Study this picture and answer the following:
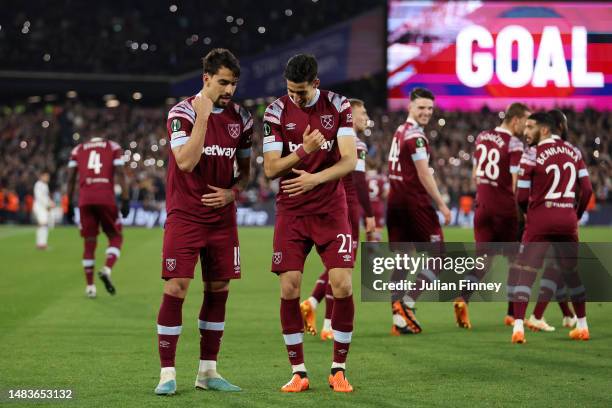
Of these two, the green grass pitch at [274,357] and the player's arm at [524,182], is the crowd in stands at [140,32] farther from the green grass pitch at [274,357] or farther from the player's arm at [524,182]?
the player's arm at [524,182]

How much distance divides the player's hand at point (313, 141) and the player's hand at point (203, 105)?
2.31 feet

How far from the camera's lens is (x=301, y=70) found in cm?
682

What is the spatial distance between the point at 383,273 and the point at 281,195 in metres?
3.22

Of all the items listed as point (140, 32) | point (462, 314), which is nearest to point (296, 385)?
point (462, 314)

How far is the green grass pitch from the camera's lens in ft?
22.2

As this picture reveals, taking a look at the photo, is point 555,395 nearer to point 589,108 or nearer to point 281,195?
point 281,195

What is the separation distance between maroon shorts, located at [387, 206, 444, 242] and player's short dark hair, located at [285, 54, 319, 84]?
13.0ft

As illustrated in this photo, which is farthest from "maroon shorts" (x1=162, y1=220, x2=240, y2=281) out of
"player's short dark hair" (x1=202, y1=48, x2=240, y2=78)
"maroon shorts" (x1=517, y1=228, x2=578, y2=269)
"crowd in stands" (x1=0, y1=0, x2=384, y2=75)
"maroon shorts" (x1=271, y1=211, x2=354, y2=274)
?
"crowd in stands" (x1=0, y1=0, x2=384, y2=75)

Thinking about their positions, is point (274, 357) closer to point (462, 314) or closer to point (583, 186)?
point (462, 314)

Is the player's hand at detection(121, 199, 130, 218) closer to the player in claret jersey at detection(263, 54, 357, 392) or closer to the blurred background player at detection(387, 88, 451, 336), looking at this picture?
the blurred background player at detection(387, 88, 451, 336)

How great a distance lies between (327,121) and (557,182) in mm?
3561

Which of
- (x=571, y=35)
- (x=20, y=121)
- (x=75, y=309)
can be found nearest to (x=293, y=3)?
(x=20, y=121)

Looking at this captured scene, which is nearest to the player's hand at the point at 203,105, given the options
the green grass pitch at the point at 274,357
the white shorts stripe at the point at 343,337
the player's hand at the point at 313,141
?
the player's hand at the point at 313,141

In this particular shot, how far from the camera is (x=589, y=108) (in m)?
41.5
